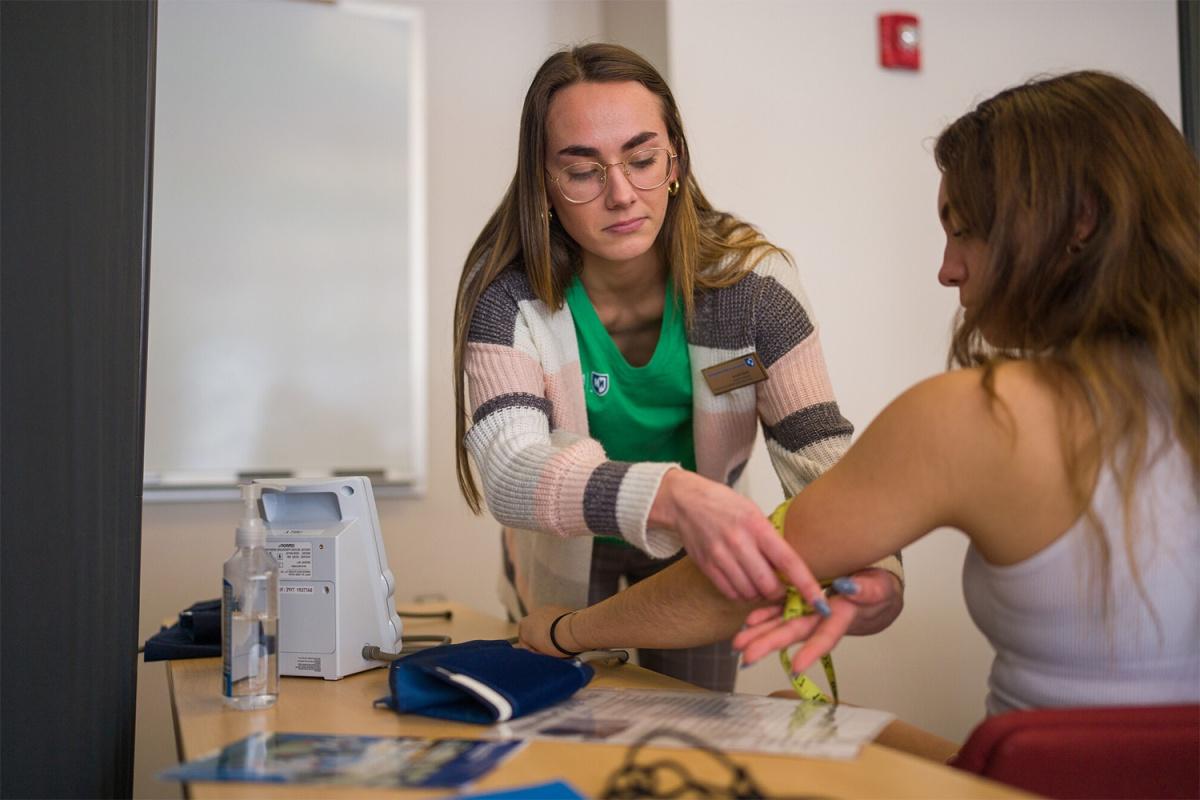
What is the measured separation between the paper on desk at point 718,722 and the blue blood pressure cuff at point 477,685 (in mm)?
18

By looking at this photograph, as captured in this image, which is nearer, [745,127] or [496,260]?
[496,260]

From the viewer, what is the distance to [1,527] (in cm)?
116

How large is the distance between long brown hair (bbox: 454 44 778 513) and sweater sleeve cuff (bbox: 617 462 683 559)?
19.7 inches

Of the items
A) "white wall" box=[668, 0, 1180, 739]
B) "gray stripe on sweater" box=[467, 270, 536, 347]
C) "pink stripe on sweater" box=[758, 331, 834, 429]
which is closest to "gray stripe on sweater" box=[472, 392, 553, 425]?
"gray stripe on sweater" box=[467, 270, 536, 347]

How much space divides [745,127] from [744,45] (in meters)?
0.23

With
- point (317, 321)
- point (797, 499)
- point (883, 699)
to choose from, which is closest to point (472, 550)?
point (317, 321)

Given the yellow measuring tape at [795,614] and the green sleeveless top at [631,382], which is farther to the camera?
the green sleeveless top at [631,382]

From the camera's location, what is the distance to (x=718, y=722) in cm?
104

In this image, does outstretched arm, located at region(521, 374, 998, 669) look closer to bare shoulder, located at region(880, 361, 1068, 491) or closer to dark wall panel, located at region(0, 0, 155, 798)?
bare shoulder, located at region(880, 361, 1068, 491)

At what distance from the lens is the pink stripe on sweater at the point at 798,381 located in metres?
1.62

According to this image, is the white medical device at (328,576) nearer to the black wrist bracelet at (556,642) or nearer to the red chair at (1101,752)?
the black wrist bracelet at (556,642)

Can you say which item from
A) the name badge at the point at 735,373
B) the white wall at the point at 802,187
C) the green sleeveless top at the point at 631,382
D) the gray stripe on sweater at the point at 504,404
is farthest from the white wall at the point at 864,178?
the gray stripe on sweater at the point at 504,404

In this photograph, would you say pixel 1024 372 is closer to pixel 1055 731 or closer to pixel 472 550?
pixel 1055 731

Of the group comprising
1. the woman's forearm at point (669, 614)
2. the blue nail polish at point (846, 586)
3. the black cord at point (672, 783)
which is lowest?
the black cord at point (672, 783)
